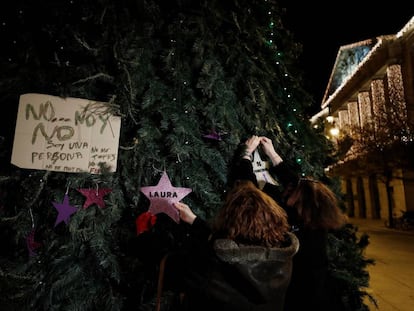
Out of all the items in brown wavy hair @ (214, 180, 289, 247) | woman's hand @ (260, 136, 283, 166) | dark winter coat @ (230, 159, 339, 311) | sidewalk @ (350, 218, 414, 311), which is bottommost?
sidewalk @ (350, 218, 414, 311)

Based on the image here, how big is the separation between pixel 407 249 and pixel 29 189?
43.9ft

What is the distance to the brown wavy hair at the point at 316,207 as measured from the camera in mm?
2520

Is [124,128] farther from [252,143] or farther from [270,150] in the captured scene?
[270,150]

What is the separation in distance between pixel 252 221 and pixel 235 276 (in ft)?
1.05

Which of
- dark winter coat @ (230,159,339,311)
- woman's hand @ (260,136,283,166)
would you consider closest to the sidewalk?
dark winter coat @ (230,159,339,311)

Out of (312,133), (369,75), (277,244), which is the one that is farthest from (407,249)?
(369,75)

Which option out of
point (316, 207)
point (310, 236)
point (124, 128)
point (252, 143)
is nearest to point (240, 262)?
point (310, 236)

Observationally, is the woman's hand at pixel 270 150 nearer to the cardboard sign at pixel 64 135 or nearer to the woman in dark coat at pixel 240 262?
the woman in dark coat at pixel 240 262

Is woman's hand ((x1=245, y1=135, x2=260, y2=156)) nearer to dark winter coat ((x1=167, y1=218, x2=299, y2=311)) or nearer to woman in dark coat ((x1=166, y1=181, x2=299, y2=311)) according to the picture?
woman in dark coat ((x1=166, y1=181, x2=299, y2=311))

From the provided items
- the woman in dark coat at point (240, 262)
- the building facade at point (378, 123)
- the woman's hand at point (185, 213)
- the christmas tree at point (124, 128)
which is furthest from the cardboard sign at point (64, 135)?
the building facade at point (378, 123)

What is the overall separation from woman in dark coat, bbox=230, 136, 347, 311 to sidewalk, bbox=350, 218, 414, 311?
2031 millimetres

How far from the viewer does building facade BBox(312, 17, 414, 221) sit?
17.9 metres

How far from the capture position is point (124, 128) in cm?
275

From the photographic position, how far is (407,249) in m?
12.1
